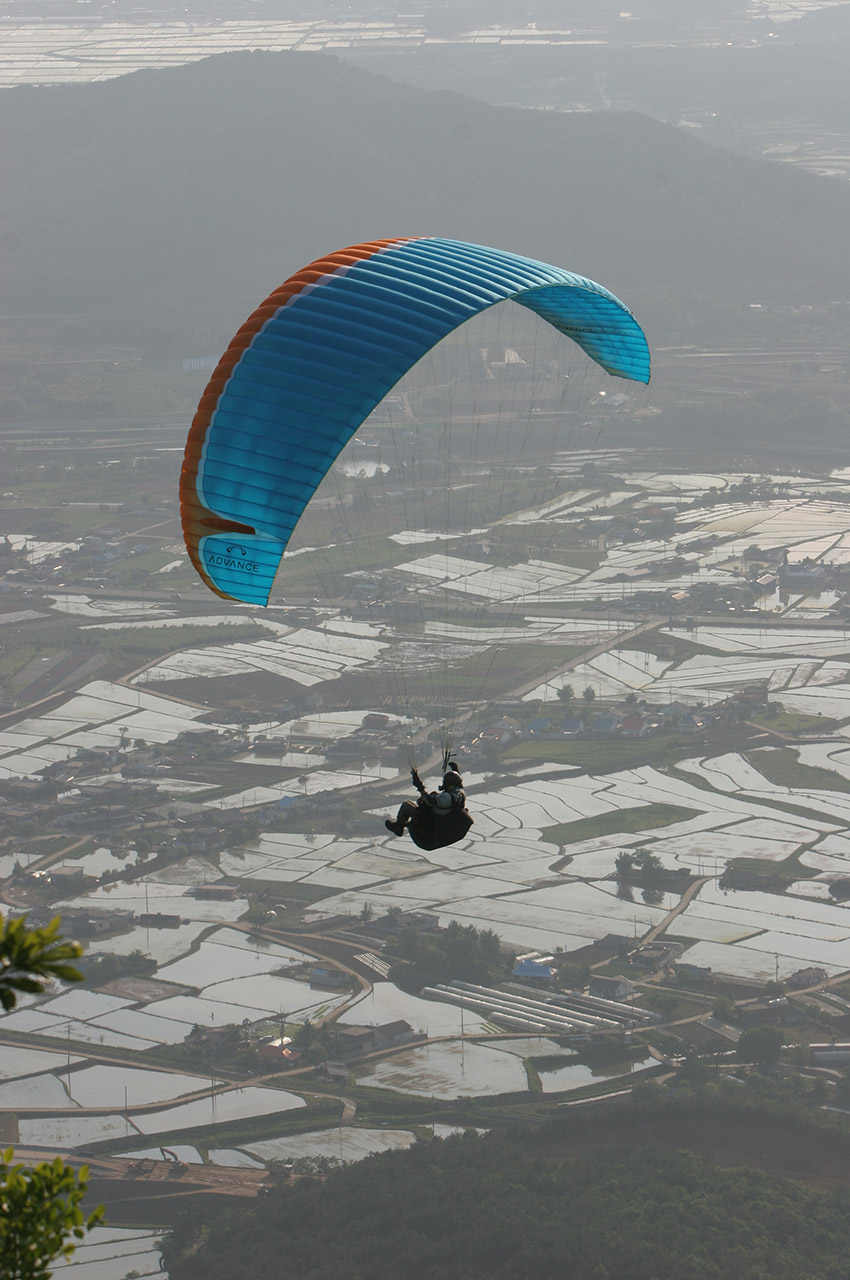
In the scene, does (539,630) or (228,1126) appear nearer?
(228,1126)

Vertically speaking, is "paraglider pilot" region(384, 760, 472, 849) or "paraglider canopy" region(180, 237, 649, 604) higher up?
"paraglider canopy" region(180, 237, 649, 604)

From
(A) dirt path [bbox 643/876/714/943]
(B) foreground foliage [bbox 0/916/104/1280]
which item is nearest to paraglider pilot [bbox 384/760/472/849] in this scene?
(B) foreground foliage [bbox 0/916/104/1280]

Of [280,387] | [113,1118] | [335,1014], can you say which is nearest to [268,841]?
[335,1014]

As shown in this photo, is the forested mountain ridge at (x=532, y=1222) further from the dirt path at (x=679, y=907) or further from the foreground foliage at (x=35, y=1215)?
the foreground foliage at (x=35, y=1215)

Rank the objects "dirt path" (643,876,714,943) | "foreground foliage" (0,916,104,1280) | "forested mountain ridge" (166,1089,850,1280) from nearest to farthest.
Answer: "foreground foliage" (0,916,104,1280)
"forested mountain ridge" (166,1089,850,1280)
"dirt path" (643,876,714,943)

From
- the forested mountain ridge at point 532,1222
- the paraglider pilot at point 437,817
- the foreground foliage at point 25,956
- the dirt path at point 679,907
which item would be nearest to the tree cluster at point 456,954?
the dirt path at point 679,907

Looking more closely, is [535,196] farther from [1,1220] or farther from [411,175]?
[1,1220]

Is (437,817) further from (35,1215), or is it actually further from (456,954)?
(456,954)

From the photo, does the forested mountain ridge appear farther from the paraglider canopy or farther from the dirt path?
the paraglider canopy
